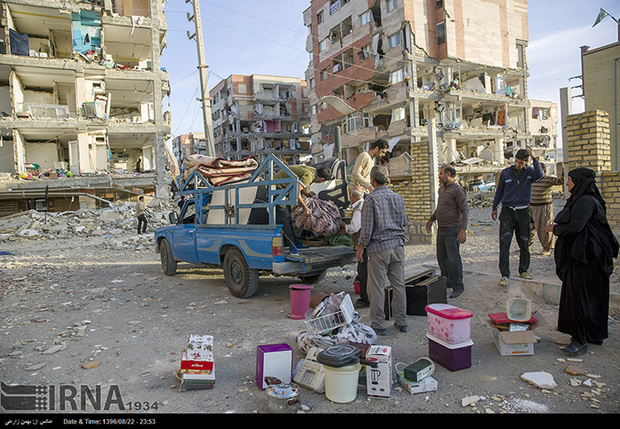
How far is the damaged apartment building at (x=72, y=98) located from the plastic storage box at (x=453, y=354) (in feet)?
75.7

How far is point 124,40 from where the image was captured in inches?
1153

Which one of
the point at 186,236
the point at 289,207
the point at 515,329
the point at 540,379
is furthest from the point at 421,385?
the point at 186,236

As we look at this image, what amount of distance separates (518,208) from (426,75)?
97.6ft

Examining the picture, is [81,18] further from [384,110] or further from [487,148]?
[487,148]

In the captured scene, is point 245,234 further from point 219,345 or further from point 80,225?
point 80,225

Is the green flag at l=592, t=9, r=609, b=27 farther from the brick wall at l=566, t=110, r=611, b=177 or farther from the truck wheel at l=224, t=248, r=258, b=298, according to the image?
the truck wheel at l=224, t=248, r=258, b=298

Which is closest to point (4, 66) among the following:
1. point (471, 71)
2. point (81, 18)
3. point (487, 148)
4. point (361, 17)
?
point (81, 18)

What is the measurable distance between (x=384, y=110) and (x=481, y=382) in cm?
3275

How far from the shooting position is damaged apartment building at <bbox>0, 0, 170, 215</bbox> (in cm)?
2408

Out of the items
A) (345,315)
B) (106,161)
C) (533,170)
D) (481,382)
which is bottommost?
(481,382)

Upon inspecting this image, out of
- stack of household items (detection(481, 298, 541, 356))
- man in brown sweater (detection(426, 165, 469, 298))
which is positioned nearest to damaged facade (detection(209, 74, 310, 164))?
man in brown sweater (detection(426, 165, 469, 298))

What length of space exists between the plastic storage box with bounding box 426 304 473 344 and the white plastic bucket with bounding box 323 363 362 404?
3.21ft

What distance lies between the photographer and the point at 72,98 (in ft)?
93.9

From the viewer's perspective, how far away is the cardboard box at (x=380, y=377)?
300 centimetres
